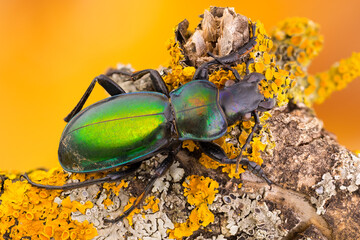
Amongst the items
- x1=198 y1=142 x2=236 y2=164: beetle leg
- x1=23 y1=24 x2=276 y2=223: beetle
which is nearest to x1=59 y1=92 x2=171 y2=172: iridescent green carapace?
x1=23 y1=24 x2=276 y2=223: beetle

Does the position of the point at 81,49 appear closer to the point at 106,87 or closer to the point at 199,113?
the point at 106,87

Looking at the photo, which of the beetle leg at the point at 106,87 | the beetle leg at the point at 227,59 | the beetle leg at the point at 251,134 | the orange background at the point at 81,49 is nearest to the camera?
the beetle leg at the point at 251,134

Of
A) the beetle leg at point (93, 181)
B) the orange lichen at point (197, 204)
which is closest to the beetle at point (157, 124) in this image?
the beetle leg at point (93, 181)

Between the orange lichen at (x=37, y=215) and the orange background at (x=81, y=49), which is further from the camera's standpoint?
the orange background at (x=81, y=49)

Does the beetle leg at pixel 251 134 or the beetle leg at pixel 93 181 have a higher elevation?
the beetle leg at pixel 251 134

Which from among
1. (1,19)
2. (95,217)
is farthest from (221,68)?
(1,19)

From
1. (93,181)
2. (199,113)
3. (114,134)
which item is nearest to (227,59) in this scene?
(199,113)

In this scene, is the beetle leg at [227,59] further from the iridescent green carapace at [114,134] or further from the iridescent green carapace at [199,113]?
the iridescent green carapace at [114,134]
